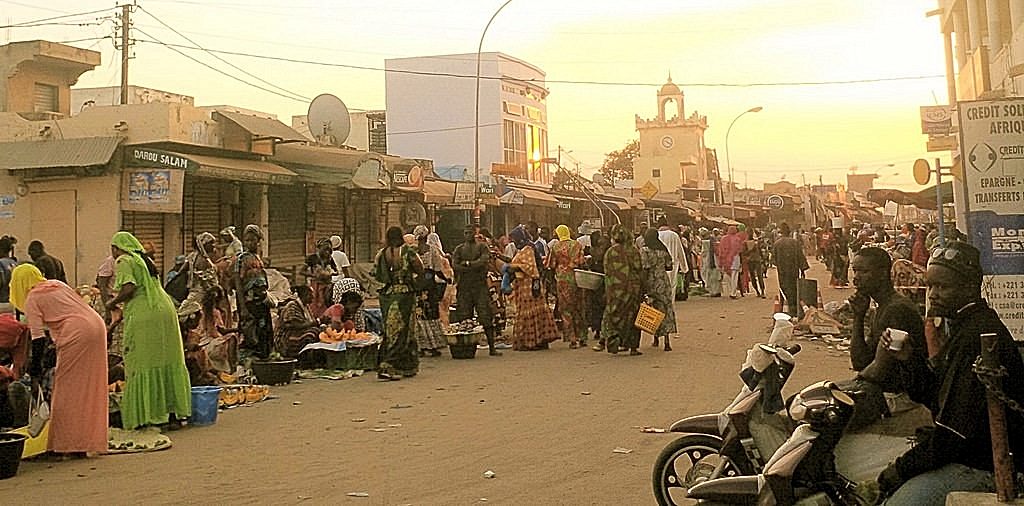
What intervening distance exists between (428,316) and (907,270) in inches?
271

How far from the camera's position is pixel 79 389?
7.13 metres

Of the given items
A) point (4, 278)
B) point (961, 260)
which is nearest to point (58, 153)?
point (4, 278)

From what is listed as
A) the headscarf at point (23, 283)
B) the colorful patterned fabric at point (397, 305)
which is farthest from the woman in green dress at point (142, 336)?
the colorful patterned fabric at point (397, 305)

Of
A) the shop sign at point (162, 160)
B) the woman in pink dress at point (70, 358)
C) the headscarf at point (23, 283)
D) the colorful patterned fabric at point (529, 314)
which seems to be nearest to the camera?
the woman in pink dress at point (70, 358)

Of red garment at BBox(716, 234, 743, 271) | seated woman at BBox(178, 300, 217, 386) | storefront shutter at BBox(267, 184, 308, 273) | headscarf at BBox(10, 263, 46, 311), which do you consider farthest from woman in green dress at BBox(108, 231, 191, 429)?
Answer: red garment at BBox(716, 234, 743, 271)

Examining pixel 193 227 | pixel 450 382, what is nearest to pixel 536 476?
pixel 450 382

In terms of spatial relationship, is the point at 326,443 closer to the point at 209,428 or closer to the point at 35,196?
the point at 209,428

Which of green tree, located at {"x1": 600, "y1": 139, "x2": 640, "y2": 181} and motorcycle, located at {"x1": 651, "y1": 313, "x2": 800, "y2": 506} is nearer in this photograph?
motorcycle, located at {"x1": 651, "y1": 313, "x2": 800, "y2": 506}

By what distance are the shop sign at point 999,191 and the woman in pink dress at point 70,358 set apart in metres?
6.60

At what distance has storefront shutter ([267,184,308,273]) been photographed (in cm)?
2080

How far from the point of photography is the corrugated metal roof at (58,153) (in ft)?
52.3

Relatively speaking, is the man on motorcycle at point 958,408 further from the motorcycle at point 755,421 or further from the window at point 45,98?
the window at point 45,98

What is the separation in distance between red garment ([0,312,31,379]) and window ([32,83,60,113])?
899 inches

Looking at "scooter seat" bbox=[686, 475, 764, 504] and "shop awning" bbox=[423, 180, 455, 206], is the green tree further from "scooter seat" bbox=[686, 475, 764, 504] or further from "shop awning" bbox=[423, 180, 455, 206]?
"scooter seat" bbox=[686, 475, 764, 504]
